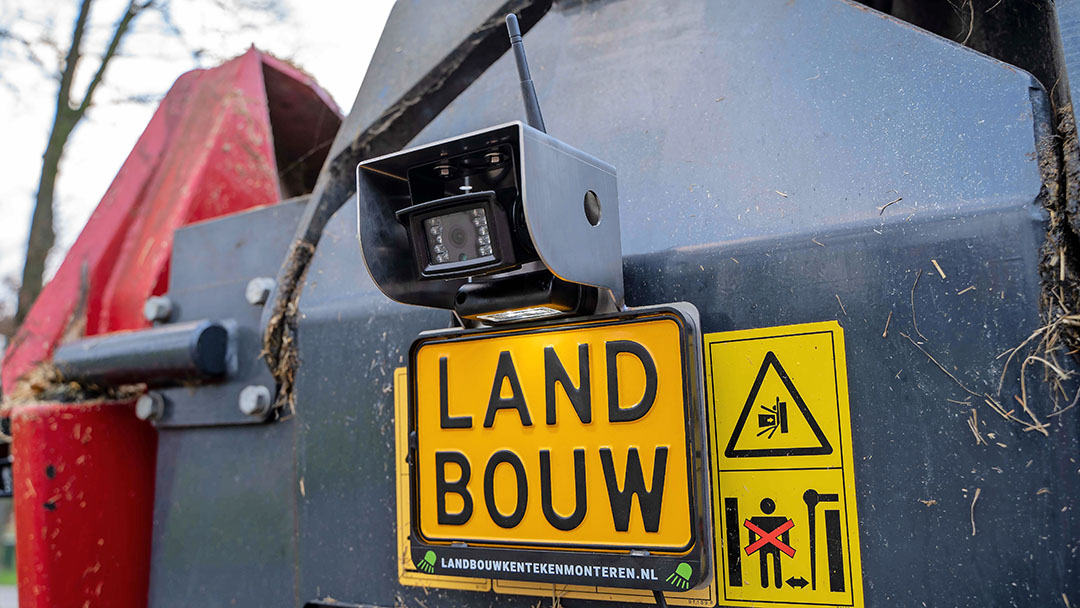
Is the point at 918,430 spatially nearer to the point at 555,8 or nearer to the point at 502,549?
the point at 502,549

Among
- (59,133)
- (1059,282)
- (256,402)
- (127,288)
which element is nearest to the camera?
(1059,282)

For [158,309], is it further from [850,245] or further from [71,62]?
[71,62]

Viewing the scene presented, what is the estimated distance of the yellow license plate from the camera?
1179 mm

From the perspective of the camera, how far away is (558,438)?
1.26 m

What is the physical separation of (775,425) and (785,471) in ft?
0.20

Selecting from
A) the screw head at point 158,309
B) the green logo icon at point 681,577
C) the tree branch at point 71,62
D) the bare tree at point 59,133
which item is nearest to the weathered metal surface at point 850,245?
the green logo icon at point 681,577

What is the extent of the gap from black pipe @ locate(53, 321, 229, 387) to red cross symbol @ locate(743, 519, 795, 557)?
46.5 inches

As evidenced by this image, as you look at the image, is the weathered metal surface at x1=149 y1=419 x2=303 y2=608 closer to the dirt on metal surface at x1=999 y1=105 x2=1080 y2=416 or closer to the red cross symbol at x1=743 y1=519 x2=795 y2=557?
the red cross symbol at x1=743 y1=519 x2=795 y2=557

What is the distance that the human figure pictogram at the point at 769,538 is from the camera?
44.9 inches

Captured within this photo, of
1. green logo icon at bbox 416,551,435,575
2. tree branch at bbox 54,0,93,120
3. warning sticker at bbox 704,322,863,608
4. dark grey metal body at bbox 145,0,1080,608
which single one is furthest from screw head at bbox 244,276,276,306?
tree branch at bbox 54,0,93,120

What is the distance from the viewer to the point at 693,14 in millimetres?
1419

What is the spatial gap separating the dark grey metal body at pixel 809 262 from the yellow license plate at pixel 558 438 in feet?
0.38

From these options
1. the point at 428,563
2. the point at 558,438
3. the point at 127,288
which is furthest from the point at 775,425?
the point at 127,288

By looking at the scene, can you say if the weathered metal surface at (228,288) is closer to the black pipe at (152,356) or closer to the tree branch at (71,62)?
the black pipe at (152,356)
